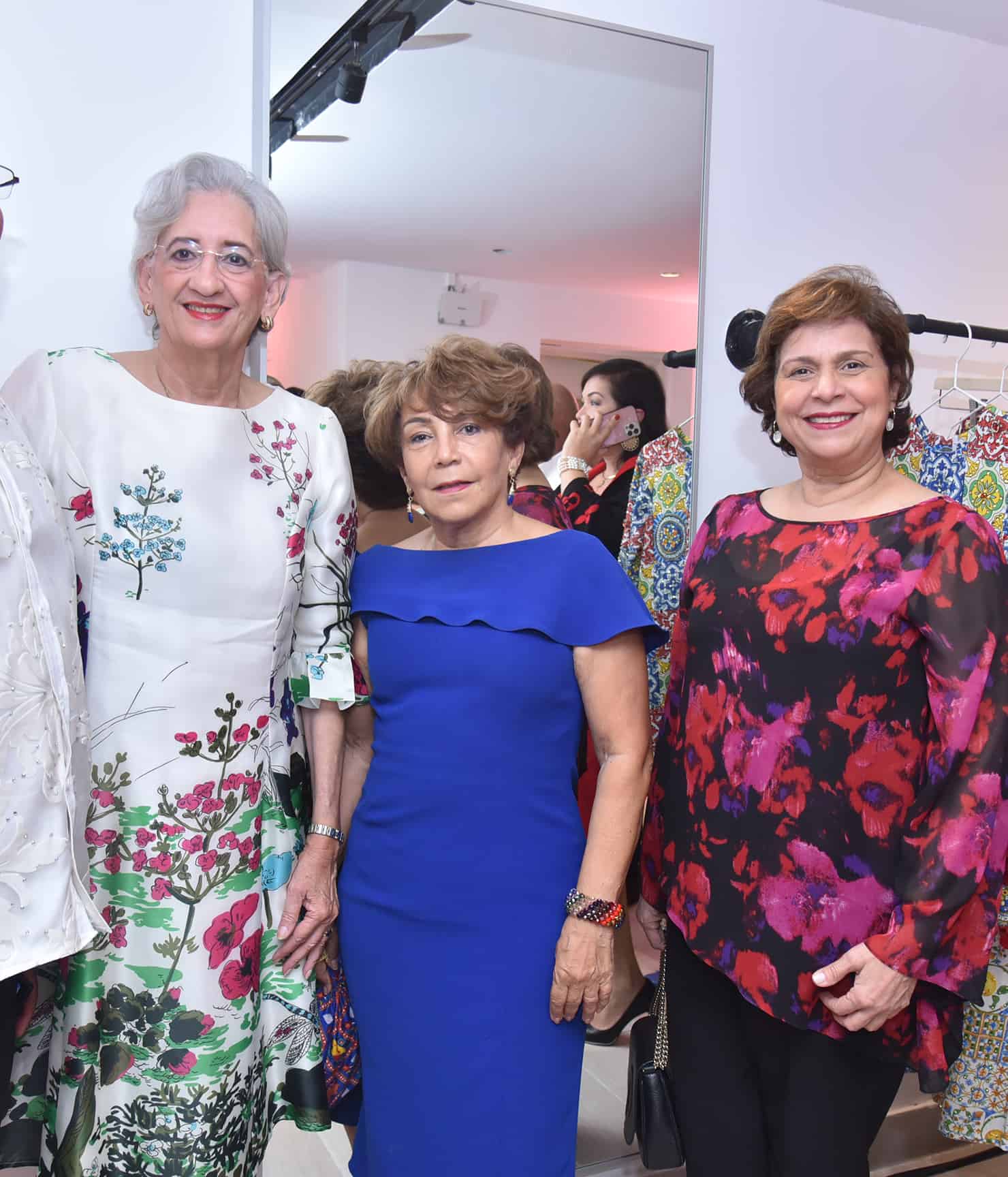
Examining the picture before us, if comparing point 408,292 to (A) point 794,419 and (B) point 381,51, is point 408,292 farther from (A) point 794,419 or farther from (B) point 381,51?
(A) point 794,419

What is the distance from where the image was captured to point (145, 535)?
149 centimetres

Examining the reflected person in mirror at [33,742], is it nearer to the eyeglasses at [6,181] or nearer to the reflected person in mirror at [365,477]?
the eyeglasses at [6,181]

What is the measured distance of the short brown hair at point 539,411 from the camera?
69.6 inches

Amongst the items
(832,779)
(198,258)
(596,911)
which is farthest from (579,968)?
(198,258)

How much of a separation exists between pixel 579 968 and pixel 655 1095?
370 mm

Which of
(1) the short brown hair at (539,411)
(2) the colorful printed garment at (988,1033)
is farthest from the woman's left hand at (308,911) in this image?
(2) the colorful printed garment at (988,1033)

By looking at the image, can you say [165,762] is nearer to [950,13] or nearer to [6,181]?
[6,181]

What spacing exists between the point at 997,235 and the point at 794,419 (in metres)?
1.59

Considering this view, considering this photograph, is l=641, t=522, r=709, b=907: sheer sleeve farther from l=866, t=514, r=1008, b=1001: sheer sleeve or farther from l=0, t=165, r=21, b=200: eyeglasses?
l=0, t=165, r=21, b=200: eyeglasses

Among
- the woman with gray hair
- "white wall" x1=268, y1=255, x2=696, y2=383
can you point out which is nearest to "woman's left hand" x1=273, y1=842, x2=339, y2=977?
the woman with gray hair

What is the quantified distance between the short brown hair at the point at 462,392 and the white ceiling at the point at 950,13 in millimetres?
1567

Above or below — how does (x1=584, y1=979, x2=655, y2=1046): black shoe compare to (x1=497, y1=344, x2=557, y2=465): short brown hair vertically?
below

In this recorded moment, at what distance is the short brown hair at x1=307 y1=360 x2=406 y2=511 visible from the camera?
1.98 meters

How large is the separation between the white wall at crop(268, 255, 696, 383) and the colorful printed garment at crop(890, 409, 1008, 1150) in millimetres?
659
